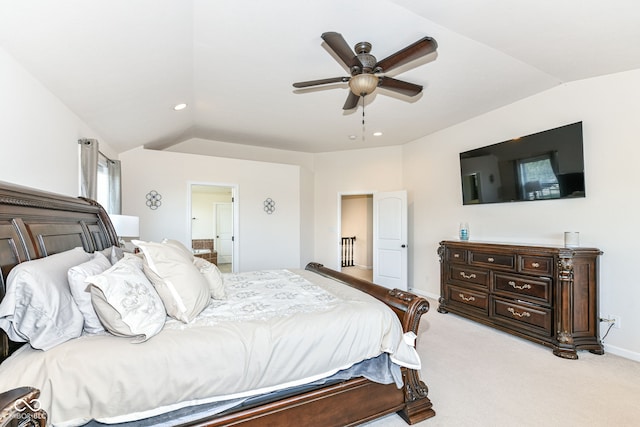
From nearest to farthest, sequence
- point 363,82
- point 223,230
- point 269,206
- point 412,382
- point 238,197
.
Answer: point 412,382, point 363,82, point 238,197, point 269,206, point 223,230

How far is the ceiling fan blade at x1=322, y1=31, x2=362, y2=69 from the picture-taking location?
205 cm

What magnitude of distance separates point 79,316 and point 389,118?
13.6ft

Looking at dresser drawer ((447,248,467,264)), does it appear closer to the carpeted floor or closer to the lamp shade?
the carpeted floor

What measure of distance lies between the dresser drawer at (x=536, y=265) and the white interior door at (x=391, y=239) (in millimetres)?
2244

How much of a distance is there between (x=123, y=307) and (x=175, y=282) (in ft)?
1.18

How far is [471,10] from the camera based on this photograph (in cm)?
215

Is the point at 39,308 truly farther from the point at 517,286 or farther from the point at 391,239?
the point at 391,239

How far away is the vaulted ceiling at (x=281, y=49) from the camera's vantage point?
2.03 metres

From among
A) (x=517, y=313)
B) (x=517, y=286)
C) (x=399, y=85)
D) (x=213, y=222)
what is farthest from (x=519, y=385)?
(x=213, y=222)

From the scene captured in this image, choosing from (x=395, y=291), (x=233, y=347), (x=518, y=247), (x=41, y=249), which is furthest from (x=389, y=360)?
(x=518, y=247)

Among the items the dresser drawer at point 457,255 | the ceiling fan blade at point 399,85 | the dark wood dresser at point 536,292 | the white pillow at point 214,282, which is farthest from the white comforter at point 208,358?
the dresser drawer at point 457,255

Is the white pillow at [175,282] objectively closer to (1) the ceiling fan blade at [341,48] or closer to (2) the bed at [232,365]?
(2) the bed at [232,365]

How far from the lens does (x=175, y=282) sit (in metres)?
1.74

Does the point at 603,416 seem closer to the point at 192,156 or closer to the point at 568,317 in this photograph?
the point at 568,317
